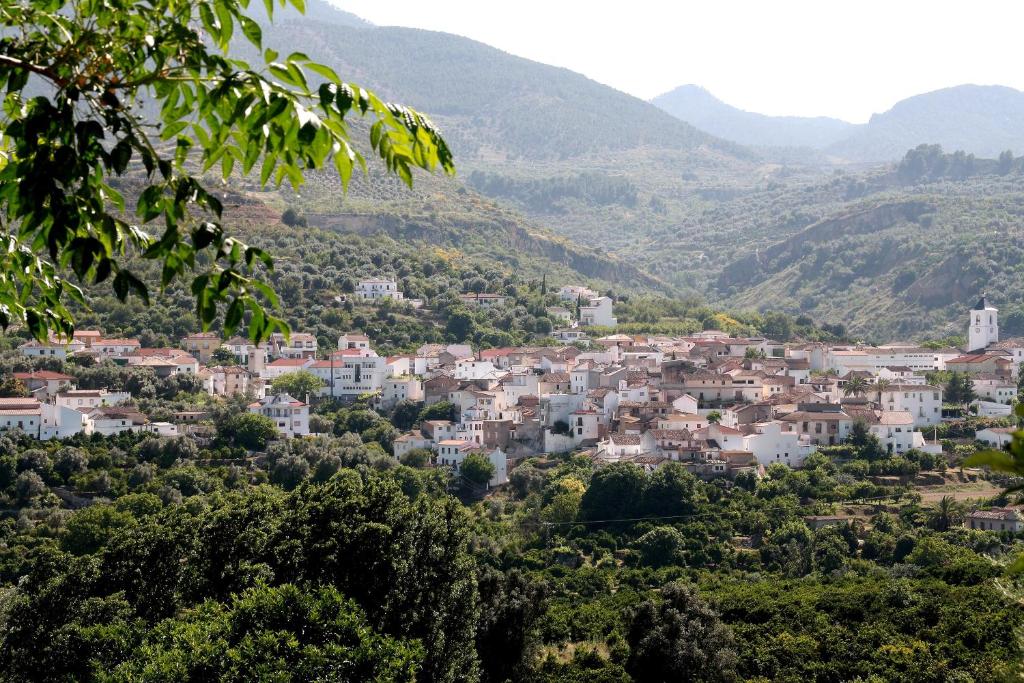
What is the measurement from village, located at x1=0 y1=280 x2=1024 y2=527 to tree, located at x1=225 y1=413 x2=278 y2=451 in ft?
4.03

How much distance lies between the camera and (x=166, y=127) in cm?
372

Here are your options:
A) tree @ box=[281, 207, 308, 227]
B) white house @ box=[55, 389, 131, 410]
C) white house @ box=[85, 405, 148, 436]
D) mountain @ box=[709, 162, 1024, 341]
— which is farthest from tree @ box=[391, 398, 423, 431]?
mountain @ box=[709, 162, 1024, 341]

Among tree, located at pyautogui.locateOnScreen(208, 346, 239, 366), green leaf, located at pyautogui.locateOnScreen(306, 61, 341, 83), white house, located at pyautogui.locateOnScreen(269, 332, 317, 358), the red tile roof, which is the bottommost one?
tree, located at pyautogui.locateOnScreen(208, 346, 239, 366)

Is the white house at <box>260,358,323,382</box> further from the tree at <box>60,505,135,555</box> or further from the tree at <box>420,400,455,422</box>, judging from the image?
the tree at <box>60,505,135,555</box>

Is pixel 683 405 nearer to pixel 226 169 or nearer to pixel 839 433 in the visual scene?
pixel 839 433

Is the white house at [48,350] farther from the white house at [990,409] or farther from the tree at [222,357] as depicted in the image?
the white house at [990,409]

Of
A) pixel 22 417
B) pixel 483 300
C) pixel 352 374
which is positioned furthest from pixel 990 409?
pixel 22 417

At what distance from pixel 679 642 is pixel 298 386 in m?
30.8

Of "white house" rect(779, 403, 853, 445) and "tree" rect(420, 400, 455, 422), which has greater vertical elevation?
"white house" rect(779, 403, 853, 445)

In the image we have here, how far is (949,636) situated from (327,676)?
12.7 m

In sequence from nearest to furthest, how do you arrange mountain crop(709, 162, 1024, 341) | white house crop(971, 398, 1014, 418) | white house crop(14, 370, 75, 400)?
1. white house crop(971, 398, 1014, 418)
2. white house crop(14, 370, 75, 400)
3. mountain crop(709, 162, 1024, 341)

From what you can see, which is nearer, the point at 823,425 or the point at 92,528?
the point at 92,528

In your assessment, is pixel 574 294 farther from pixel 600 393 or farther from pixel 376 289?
pixel 600 393

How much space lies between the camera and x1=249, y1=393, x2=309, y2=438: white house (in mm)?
46250
